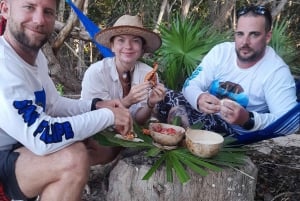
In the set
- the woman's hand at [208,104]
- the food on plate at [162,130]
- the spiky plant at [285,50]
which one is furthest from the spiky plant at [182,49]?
the food on plate at [162,130]

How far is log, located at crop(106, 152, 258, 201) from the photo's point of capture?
203 cm

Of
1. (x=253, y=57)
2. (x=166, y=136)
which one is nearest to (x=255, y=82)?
(x=253, y=57)

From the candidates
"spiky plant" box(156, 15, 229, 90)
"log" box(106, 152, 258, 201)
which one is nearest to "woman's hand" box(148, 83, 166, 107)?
"log" box(106, 152, 258, 201)

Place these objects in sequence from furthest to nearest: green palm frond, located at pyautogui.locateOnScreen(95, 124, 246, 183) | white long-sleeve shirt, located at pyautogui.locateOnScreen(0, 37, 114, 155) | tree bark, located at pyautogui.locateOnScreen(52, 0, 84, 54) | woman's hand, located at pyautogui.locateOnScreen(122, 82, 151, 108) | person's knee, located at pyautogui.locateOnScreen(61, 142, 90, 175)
Result: tree bark, located at pyautogui.locateOnScreen(52, 0, 84, 54) < woman's hand, located at pyautogui.locateOnScreen(122, 82, 151, 108) < green palm frond, located at pyautogui.locateOnScreen(95, 124, 246, 183) < person's knee, located at pyautogui.locateOnScreen(61, 142, 90, 175) < white long-sleeve shirt, located at pyautogui.locateOnScreen(0, 37, 114, 155)

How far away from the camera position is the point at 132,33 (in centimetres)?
242

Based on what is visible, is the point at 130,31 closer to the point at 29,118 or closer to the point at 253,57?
the point at 253,57

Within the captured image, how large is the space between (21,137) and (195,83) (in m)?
1.25

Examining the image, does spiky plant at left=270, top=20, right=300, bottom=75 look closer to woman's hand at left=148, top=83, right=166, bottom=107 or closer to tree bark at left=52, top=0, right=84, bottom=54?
woman's hand at left=148, top=83, right=166, bottom=107

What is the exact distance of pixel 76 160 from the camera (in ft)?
5.80

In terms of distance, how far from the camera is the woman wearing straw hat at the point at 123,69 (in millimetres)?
2426

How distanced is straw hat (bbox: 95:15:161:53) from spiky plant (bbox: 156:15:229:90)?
0.64m

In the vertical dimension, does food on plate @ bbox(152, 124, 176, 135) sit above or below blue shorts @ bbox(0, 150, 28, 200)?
above

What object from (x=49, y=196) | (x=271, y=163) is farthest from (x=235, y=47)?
(x=49, y=196)

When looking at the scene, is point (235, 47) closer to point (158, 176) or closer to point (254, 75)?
point (254, 75)
